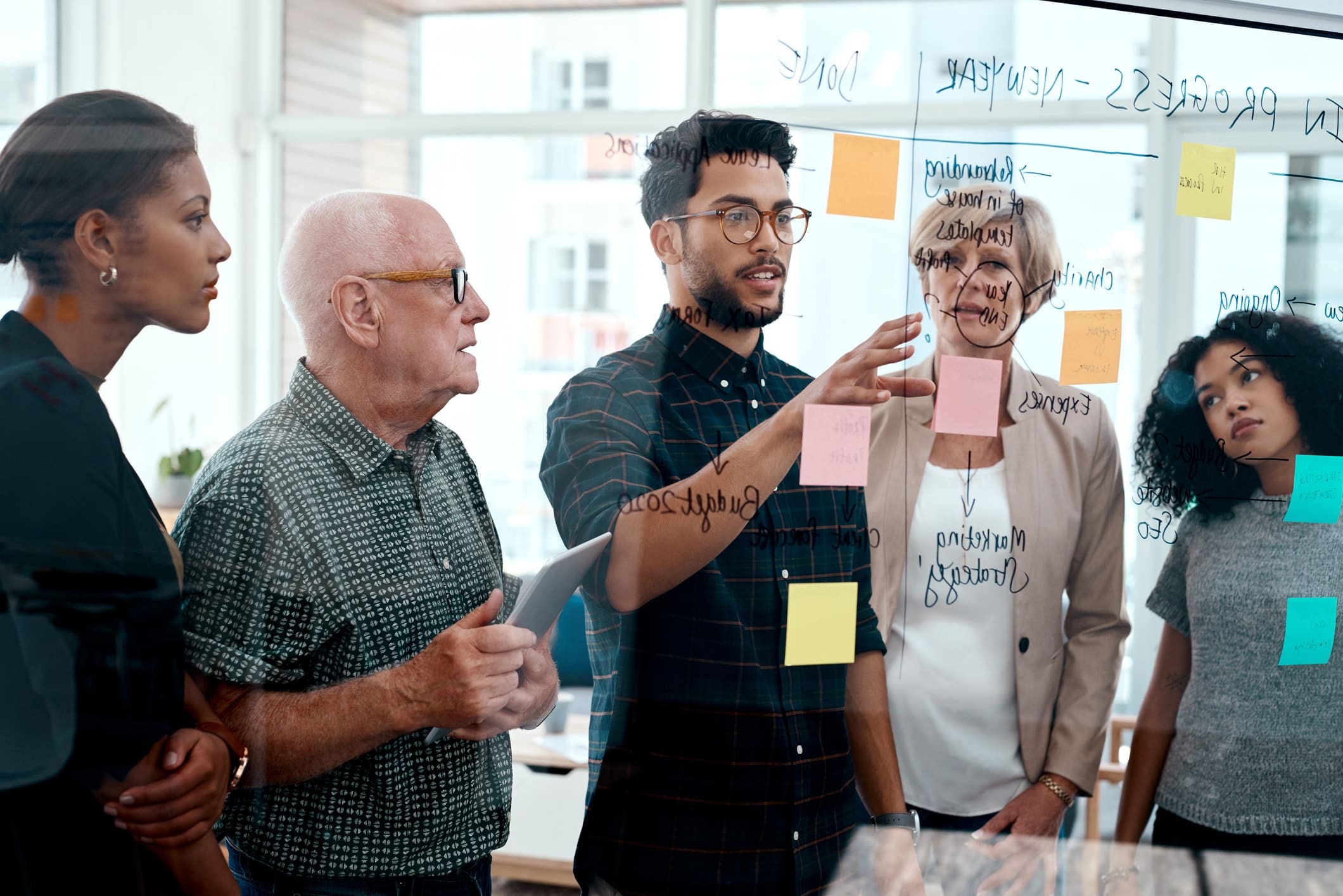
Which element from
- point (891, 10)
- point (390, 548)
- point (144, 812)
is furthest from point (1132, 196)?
point (144, 812)

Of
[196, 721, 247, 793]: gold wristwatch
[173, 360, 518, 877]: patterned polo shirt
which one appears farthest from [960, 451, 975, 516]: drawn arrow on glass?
[196, 721, 247, 793]: gold wristwatch

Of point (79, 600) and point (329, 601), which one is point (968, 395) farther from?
point (79, 600)

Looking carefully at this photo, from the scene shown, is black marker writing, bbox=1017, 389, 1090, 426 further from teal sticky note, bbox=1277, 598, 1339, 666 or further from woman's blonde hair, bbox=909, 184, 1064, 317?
teal sticky note, bbox=1277, 598, 1339, 666

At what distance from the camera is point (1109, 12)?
1555 millimetres

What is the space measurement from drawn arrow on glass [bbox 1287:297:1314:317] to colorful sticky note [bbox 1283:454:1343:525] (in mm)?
233

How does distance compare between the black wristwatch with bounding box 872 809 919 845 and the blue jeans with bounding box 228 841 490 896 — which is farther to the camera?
the black wristwatch with bounding box 872 809 919 845

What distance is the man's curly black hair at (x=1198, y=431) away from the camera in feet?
5.22

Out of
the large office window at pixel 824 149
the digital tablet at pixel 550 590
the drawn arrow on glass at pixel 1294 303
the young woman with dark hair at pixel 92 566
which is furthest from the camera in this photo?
the drawn arrow on glass at pixel 1294 303

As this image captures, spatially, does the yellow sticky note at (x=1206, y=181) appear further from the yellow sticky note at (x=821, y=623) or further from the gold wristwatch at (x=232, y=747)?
the gold wristwatch at (x=232, y=747)

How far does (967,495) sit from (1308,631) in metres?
0.62

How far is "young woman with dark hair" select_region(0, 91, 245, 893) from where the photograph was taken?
111cm

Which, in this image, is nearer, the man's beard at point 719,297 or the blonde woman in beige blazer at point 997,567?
the man's beard at point 719,297

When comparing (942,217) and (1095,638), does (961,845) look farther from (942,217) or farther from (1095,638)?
(942,217)

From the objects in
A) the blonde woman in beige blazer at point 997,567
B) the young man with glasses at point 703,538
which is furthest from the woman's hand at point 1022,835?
the young man with glasses at point 703,538
